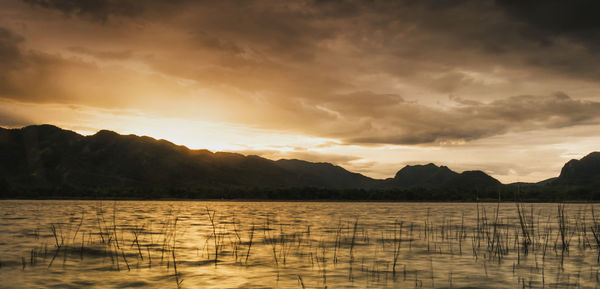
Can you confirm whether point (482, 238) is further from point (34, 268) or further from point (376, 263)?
point (34, 268)

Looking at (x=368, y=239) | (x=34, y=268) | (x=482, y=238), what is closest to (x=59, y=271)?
(x=34, y=268)

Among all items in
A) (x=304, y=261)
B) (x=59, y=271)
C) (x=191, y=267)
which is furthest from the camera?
(x=304, y=261)

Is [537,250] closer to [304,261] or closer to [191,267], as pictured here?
[304,261]

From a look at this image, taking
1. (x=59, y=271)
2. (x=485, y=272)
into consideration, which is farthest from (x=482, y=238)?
(x=59, y=271)

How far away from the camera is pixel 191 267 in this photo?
22.1 meters

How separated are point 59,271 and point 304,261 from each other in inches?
484

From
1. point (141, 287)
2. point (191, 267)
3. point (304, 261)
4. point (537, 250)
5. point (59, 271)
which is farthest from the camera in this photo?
point (537, 250)

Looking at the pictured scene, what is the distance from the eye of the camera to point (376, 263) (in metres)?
23.5

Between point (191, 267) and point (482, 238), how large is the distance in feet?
85.2

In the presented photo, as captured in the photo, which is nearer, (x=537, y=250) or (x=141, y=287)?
(x=141, y=287)

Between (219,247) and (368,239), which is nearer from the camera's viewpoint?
(219,247)

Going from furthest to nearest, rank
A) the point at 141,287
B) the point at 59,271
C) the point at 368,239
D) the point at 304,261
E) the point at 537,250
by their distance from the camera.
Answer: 1. the point at 368,239
2. the point at 537,250
3. the point at 304,261
4. the point at 59,271
5. the point at 141,287

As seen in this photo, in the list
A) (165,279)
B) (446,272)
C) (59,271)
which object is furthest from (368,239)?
(59,271)

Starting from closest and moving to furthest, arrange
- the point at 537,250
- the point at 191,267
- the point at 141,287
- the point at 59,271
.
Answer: the point at 141,287
the point at 59,271
the point at 191,267
the point at 537,250
